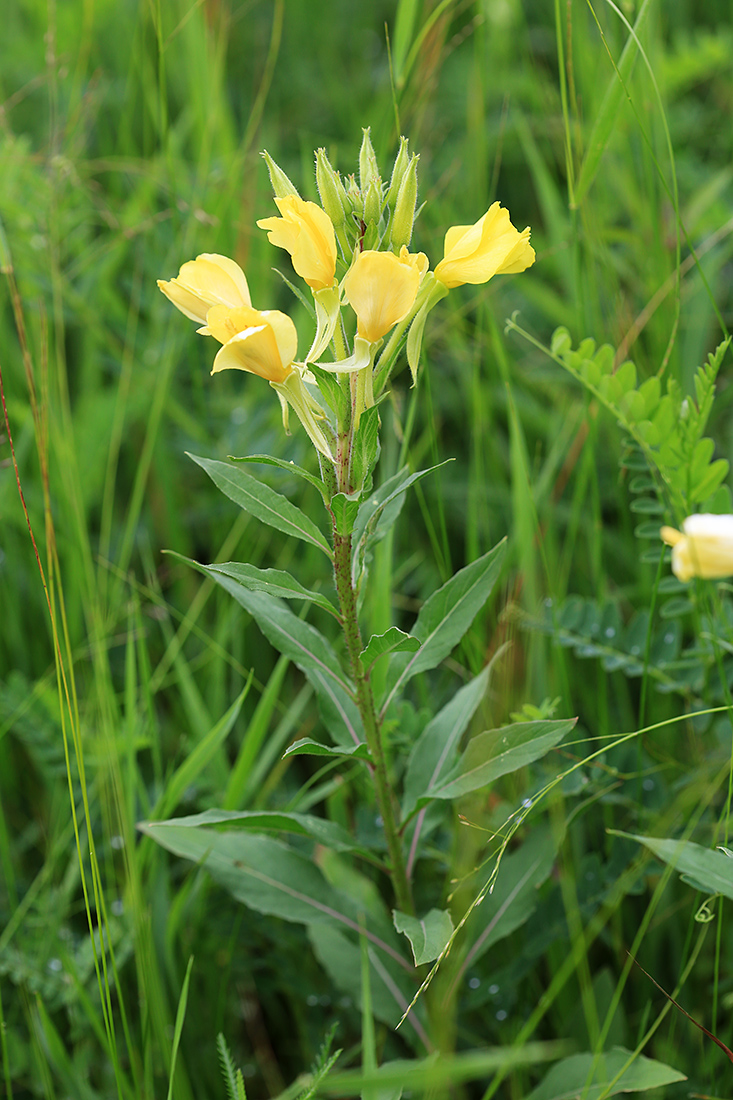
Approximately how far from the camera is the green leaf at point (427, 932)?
932mm

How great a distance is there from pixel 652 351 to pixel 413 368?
3.51ft

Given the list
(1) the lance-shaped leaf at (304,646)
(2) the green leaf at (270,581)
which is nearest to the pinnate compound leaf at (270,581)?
(2) the green leaf at (270,581)

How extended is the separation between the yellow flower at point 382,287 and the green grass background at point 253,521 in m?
0.38

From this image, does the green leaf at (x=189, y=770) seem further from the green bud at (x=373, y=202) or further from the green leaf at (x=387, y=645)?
the green bud at (x=373, y=202)

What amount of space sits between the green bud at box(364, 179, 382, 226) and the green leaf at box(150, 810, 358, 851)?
68cm

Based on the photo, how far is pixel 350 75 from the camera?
2893mm

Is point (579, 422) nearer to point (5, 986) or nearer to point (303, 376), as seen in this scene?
point (303, 376)

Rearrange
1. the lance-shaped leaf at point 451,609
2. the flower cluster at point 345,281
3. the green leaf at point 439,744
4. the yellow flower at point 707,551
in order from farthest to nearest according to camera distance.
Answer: the green leaf at point 439,744 → the lance-shaped leaf at point 451,609 → the flower cluster at point 345,281 → the yellow flower at point 707,551

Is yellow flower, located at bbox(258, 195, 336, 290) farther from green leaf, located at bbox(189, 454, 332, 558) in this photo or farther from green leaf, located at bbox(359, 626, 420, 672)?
green leaf, located at bbox(359, 626, 420, 672)

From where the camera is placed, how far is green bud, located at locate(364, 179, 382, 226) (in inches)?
35.6

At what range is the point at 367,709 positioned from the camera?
1.03m

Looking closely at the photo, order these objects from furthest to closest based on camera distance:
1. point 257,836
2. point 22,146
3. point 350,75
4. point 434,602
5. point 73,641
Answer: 1. point 350,75
2. point 22,146
3. point 73,641
4. point 257,836
5. point 434,602

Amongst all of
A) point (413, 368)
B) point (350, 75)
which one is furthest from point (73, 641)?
point (350, 75)

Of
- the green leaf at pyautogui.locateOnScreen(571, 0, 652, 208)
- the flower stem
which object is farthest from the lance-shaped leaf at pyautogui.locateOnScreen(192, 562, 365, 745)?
the green leaf at pyautogui.locateOnScreen(571, 0, 652, 208)
